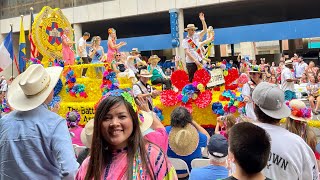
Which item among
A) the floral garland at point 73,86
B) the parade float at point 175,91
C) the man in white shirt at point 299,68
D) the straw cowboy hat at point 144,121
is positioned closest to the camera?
the straw cowboy hat at point 144,121

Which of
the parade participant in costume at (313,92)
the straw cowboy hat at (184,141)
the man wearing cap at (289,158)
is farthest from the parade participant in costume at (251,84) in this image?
the parade participant in costume at (313,92)

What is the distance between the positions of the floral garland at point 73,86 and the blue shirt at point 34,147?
649 centimetres

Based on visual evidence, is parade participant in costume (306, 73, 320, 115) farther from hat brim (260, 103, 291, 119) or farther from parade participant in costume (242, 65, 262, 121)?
hat brim (260, 103, 291, 119)

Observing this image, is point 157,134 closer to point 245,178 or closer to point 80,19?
point 245,178

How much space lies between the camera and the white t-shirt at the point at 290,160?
103 inches

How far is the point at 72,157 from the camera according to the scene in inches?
103

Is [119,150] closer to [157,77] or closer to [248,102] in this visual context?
[248,102]

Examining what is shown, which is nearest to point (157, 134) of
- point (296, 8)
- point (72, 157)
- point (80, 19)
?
point (72, 157)

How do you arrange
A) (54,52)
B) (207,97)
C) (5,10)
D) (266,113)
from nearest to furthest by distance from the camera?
(266,113) → (207,97) → (54,52) → (5,10)

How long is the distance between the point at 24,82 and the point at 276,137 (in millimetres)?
1762

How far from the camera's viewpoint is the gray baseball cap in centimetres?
283

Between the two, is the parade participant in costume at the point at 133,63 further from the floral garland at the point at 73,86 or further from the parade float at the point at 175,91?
the floral garland at the point at 73,86

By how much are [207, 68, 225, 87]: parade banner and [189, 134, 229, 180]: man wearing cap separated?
451 cm

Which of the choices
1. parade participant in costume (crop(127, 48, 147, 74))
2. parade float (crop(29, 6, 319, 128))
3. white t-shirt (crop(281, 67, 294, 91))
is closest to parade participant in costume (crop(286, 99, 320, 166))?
parade float (crop(29, 6, 319, 128))
